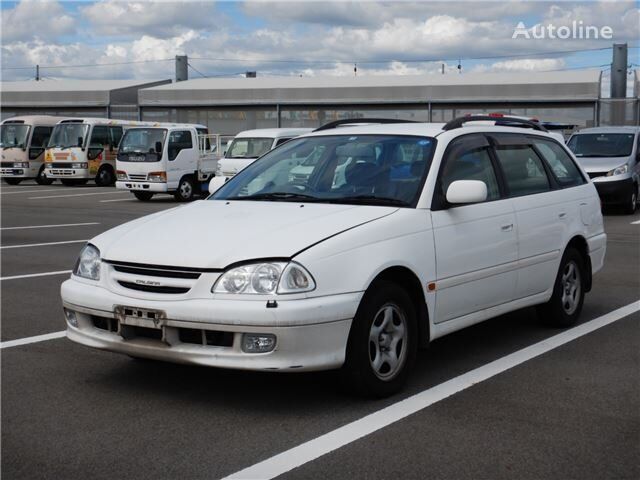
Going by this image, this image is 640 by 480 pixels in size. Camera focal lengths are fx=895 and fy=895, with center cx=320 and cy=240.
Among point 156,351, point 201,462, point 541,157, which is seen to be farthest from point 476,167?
point 201,462

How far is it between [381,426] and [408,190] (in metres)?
1.64

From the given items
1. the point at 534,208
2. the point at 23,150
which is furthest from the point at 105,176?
the point at 534,208

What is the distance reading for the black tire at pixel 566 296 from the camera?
7020 mm

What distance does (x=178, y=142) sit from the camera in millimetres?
24469

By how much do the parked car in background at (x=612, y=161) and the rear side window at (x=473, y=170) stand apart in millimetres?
12643

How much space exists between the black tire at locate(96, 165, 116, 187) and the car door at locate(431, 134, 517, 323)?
25.7 m

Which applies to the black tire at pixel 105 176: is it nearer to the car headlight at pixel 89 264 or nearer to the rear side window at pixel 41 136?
the rear side window at pixel 41 136

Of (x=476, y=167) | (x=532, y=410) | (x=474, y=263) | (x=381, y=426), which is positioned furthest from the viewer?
(x=476, y=167)

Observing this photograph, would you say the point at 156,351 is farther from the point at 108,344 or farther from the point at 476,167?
the point at 476,167

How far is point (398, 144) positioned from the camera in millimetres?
5992

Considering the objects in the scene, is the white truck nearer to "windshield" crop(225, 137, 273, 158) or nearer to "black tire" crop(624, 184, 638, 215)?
"windshield" crop(225, 137, 273, 158)

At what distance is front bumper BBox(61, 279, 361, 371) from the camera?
4.57 m

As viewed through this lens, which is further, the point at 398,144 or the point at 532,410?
the point at 398,144

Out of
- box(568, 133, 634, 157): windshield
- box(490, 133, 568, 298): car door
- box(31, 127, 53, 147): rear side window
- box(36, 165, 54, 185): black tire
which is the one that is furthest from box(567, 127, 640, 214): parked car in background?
box(31, 127, 53, 147): rear side window
